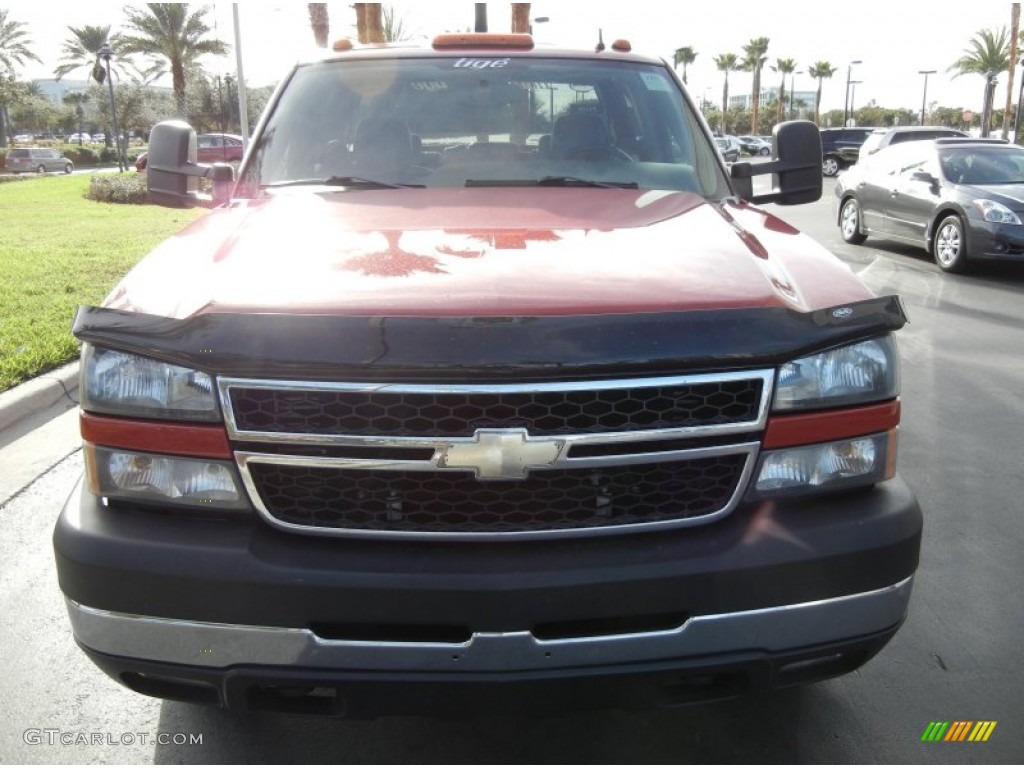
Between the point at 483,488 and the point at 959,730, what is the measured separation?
1698mm

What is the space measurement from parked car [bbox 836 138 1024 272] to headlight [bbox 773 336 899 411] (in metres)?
9.34

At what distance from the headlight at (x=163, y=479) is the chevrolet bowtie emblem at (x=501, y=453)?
49 cm

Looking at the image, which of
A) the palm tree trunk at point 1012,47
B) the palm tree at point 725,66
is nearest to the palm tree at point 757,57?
the palm tree at point 725,66

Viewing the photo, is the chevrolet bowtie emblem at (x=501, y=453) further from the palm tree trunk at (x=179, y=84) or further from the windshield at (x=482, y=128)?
the palm tree trunk at (x=179, y=84)

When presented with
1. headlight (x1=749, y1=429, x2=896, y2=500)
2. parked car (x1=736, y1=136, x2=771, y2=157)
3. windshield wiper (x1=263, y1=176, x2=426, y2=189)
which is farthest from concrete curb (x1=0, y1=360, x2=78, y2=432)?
parked car (x1=736, y1=136, x2=771, y2=157)

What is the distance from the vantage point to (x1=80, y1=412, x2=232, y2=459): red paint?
1.97m

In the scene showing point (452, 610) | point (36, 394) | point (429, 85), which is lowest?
point (36, 394)

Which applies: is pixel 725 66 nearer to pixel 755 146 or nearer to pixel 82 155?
pixel 755 146

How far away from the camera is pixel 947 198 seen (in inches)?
430

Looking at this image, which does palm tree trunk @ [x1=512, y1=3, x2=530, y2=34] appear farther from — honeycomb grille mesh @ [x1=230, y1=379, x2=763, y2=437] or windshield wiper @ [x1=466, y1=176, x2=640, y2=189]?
honeycomb grille mesh @ [x1=230, y1=379, x2=763, y2=437]

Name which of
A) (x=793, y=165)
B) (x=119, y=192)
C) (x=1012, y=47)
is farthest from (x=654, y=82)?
(x=1012, y=47)

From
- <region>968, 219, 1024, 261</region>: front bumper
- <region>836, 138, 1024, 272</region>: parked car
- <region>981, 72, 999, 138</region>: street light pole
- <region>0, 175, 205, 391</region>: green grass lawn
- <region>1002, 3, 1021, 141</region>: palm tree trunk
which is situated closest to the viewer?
<region>0, 175, 205, 391</region>: green grass lawn

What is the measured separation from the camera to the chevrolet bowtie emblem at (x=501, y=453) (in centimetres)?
189

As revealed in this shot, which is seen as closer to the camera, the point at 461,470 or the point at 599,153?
the point at 461,470
